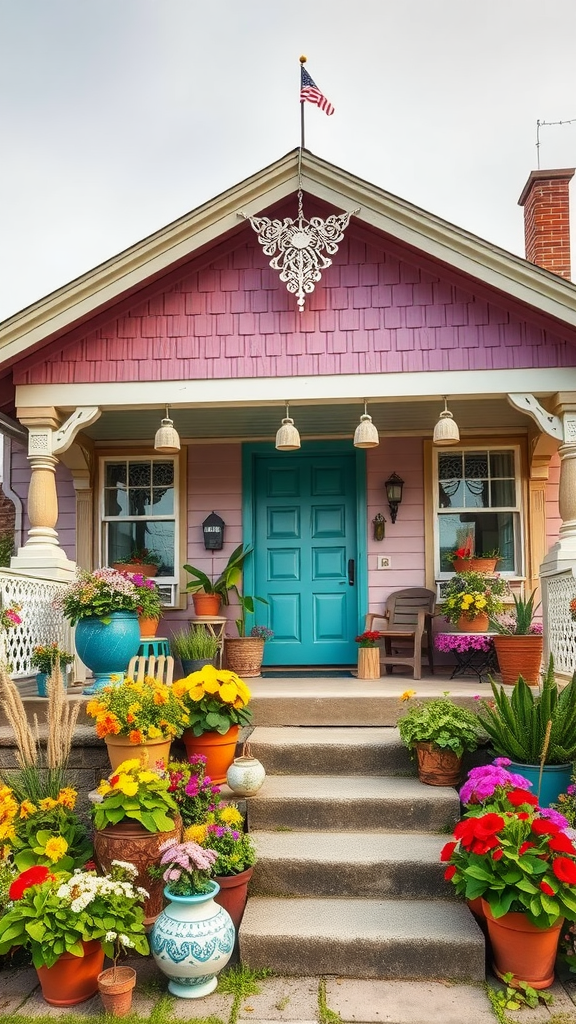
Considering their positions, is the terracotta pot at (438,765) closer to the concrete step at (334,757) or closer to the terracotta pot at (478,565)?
the concrete step at (334,757)

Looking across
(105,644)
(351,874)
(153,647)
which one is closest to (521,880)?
(351,874)

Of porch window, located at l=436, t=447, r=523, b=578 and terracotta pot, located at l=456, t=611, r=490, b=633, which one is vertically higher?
porch window, located at l=436, t=447, r=523, b=578

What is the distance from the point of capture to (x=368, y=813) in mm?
3977

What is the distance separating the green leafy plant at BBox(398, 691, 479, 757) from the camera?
4.13 meters

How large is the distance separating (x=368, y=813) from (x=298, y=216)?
4.63 meters

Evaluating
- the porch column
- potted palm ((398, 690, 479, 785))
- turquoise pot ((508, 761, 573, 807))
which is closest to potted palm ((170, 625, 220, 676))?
the porch column

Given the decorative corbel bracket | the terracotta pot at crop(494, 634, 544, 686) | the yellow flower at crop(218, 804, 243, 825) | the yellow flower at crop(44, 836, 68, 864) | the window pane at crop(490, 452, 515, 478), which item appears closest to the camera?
the yellow flower at crop(44, 836, 68, 864)

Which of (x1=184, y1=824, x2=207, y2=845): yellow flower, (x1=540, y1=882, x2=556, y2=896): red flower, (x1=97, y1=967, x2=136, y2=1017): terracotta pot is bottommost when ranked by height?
(x1=97, y1=967, x2=136, y2=1017): terracotta pot

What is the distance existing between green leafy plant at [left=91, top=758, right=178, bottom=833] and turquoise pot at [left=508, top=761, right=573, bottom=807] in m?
1.82

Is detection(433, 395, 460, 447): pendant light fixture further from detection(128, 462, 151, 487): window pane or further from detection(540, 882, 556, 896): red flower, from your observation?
detection(540, 882, 556, 896): red flower

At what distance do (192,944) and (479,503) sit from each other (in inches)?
210

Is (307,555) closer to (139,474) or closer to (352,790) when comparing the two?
(139,474)

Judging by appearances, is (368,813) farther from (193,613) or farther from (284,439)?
(193,613)

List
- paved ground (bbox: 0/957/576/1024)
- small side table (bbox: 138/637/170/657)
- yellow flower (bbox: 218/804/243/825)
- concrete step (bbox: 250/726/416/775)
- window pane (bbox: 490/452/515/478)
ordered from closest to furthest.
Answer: paved ground (bbox: 0/957/576/1024)
yellow flower (bbox: 218/804/243/825)
concrete step (bbox: 250/726/416/775)
small side table (bbox: 138/637/170/657)
window pane (bbox: 490/452/515/478)
